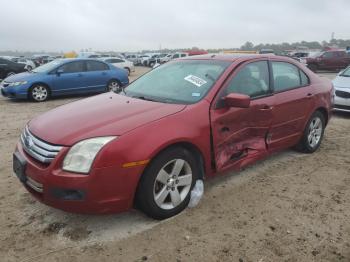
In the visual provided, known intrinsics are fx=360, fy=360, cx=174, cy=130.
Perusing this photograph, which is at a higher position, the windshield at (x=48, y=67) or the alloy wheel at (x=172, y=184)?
the windshield at (x=48, y=67)

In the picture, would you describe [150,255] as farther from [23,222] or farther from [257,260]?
[23,222]

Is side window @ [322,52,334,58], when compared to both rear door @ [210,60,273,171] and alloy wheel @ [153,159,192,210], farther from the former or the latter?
alloy wheel @ [153,159,192,210]

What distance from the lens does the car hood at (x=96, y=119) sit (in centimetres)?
315

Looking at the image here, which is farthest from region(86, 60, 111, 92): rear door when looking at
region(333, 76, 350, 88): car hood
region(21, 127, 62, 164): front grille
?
region(21, 127, 62, 164): front grille

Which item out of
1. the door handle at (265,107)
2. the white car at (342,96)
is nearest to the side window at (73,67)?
the white car at (342,96)

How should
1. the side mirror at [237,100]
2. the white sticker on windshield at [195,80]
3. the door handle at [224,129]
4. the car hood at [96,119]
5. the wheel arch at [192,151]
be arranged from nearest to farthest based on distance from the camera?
the car hood at [96,119]
the wheel arch at [192,151]
the side mirror at [237,100]
the door handle at [224,129]
the white sticker on windshield at [195,80]

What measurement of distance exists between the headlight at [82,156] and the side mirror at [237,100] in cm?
141

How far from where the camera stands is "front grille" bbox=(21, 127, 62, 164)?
307 cm

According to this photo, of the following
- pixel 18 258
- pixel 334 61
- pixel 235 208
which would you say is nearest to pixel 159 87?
pixel 235 208

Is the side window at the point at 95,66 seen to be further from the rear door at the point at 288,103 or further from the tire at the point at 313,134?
the tire at the point at 313,134

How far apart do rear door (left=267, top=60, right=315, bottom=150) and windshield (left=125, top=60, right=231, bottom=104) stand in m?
0.94

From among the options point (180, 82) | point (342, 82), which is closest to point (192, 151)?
point (180, 82)

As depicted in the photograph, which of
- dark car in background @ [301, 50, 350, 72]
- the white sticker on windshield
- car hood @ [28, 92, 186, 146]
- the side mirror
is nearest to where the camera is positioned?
car hood @ [28, 92, 186, 146]

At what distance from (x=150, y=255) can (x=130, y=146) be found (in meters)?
0.92
